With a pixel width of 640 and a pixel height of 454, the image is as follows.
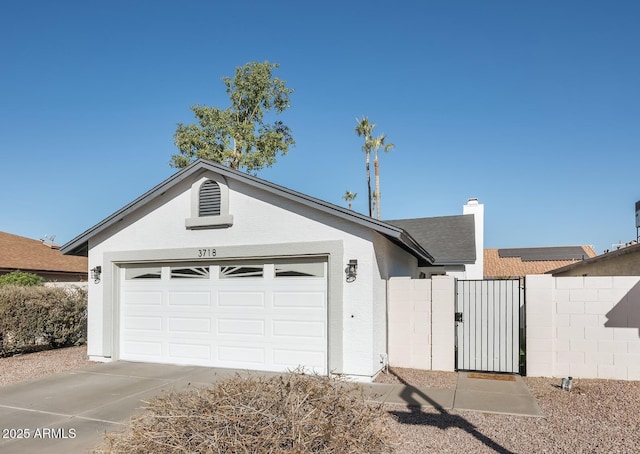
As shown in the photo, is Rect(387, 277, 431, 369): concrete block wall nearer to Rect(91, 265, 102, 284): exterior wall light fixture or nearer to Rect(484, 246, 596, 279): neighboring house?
Rect(91, 265, 102, 284): exterior wall light fixture

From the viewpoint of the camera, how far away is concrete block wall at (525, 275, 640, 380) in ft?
27.9

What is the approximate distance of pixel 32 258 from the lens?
21344 mm

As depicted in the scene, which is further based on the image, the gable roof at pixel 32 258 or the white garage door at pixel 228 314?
the gable roof at pixel 32 258

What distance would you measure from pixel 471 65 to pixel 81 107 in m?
14.4

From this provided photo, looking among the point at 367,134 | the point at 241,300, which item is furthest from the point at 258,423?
the point at 367,134

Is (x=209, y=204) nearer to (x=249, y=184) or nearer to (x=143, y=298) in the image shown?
(x=249, y=184)

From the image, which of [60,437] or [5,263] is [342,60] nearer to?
[60,437]

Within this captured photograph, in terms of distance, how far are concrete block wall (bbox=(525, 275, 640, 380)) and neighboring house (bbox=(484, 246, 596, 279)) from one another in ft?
72.7

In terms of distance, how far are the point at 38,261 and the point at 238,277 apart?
54.2 feet

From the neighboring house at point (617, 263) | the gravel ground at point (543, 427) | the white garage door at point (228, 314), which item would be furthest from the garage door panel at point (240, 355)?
the neighboring house at point (617, 263)

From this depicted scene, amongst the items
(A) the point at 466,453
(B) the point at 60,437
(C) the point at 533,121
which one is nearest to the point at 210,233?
(B) the point at 60,437

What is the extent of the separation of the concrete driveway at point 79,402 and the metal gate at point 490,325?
5208mm

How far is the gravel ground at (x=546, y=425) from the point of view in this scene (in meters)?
5.16

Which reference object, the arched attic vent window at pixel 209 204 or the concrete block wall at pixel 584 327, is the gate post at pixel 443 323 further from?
the arched attic vent window at pixel 209 204
